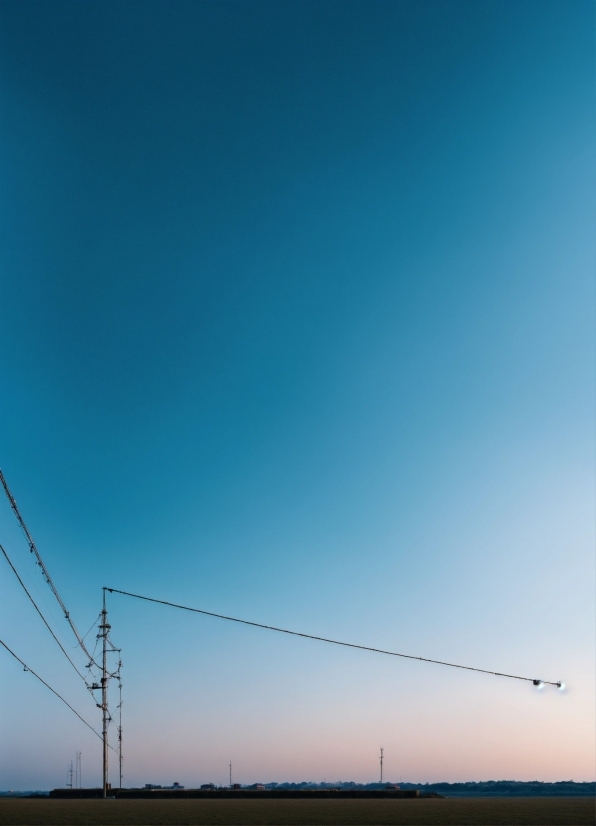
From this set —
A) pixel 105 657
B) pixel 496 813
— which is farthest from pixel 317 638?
pixel 105 657

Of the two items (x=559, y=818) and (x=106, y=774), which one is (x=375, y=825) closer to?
(x=559, y=818)

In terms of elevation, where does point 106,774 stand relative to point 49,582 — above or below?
below

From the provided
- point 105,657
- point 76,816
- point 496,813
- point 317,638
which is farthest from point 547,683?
point 105,657

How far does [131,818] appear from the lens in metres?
36.7

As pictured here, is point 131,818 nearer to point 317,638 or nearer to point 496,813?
point 317,638

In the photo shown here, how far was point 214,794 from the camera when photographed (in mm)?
67625

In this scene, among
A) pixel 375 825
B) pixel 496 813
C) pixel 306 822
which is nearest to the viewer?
pixel 375 825

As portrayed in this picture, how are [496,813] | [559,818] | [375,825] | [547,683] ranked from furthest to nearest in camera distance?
[496,813], [559,818], [375,825], [547,683]

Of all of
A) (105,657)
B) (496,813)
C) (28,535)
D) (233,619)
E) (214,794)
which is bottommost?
(214,794)

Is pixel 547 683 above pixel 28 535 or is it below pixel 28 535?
below

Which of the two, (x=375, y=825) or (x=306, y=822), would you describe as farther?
(x=306, y=822)

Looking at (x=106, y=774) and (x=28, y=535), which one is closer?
(x=28, y=535)

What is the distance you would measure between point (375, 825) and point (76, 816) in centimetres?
1586

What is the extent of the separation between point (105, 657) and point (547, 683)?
47864mm
